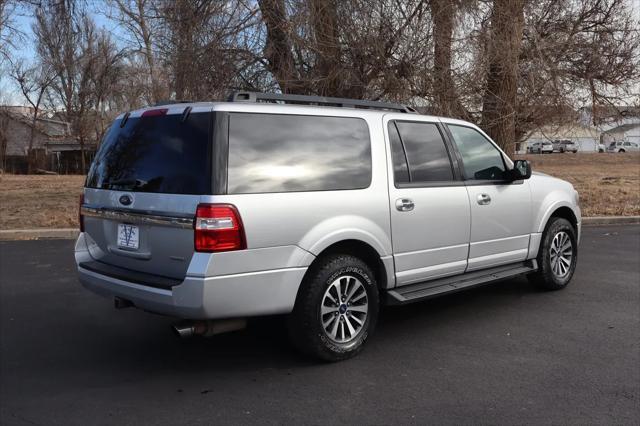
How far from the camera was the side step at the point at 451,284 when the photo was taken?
4801 millimetres

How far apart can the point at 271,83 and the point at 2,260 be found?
18.3ft

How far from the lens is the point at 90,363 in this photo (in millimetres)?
4473

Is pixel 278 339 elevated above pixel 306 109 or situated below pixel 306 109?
below

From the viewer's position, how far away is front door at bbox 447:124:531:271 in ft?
17.9

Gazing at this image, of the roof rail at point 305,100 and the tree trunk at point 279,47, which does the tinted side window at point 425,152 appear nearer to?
the roof rail at point 305,100

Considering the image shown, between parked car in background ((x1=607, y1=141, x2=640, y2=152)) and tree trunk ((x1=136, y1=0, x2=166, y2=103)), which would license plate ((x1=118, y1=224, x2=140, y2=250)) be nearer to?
tree trunk ((x1=136, y1=0, x2=166, y2=103))

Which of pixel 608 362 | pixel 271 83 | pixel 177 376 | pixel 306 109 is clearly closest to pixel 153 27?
pixel 271 83

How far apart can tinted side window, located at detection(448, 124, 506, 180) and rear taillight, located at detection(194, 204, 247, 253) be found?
258 cm

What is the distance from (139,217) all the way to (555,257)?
448cm

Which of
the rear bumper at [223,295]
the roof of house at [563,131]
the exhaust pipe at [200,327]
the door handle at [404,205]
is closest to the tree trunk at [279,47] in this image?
the roof of house at [563,131]

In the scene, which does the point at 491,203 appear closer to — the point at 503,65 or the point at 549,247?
the point at 549,247

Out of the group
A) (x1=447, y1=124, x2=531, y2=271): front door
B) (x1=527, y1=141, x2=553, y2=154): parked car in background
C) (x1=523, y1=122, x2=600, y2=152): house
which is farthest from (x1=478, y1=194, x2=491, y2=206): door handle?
(x1=527, y1=141, x2=553, y2=154): parked car in background

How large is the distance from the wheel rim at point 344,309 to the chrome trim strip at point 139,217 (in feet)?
3.73

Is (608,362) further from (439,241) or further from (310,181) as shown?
(310,181)
